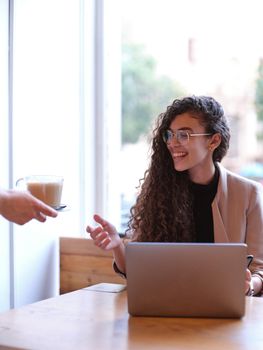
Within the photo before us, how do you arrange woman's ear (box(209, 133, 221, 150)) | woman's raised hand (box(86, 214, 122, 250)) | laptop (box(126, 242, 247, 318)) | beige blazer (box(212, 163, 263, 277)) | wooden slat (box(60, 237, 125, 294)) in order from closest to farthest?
laptop (box(126, 242, 247, 318)), woman's raised hand (box(86, 214, 122, 250)), beige blazer (box(212, 163, 263, 277)), woman's ear (box(209, 133, 221, 150)), wooden slat (box(60, 237, 125, 294))

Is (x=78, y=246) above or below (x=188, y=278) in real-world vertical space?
below

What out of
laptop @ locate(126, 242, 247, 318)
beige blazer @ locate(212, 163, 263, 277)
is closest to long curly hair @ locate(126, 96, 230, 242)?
beige blazer @ locate(212, 163, 263, 277)

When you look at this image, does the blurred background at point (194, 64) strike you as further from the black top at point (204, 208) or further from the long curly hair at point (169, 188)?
the black top at point (204, 208)

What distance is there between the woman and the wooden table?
1.76 ft

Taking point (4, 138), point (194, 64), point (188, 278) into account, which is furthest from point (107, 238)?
point (194, 64)

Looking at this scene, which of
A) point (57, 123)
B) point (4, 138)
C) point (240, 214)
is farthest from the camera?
point (57, 123)

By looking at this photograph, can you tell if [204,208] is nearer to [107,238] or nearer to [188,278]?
[107,238]

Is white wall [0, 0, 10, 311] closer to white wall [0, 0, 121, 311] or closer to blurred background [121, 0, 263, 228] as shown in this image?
white wall [0, 0, 121, 311]

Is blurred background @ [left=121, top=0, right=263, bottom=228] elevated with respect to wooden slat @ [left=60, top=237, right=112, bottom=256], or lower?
elevated

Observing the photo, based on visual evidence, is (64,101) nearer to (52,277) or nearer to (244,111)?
(52,277)

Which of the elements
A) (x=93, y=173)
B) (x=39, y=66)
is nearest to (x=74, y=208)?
(x=93, y=173)

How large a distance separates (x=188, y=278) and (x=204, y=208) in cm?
80

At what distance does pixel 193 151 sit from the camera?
2.24 m

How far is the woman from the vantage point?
223cm
